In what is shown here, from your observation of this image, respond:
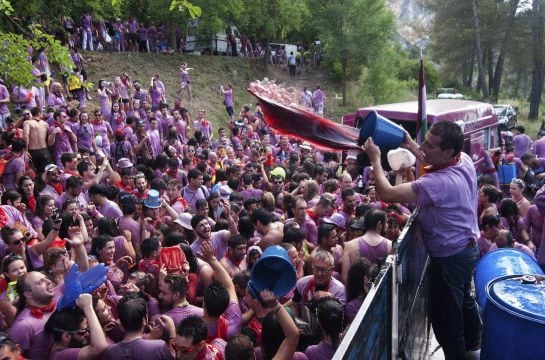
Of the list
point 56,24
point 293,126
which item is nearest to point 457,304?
point 293,126

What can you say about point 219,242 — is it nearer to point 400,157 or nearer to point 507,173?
point 400,157

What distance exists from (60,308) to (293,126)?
2176mm

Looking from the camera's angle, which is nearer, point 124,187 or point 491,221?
point 491,221

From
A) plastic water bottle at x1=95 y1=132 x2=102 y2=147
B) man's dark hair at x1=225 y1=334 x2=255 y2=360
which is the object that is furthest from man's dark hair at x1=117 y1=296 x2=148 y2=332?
plastic water bottle at x1=95 y1=132 x2=102 y2=147

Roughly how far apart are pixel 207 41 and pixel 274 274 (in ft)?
82.7

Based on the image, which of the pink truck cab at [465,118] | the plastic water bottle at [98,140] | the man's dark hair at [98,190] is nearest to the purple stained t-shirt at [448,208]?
the man's dark hair at [98,190]

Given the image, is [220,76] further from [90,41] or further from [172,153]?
Result: [172,153]

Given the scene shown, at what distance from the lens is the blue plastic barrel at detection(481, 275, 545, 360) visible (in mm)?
2777

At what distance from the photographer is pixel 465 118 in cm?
1065

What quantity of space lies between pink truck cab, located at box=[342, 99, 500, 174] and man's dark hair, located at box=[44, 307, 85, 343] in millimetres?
7559

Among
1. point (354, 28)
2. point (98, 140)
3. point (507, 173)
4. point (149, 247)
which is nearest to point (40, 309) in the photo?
point (149, 247)

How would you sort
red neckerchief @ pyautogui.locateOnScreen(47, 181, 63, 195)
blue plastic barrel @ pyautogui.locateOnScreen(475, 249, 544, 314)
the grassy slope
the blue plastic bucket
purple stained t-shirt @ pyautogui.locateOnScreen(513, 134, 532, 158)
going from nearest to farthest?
blue plastic barrel @ pyautogui.locateOnScreen(475, 249, 544, 314) < red neckerchief @ pyautogui.locateOnScreen(47, 181, 63, 195) < the blue plastic bucket < purple stained t-shirt @ pyautogui.locateOnScreen(513, 134, 532, 158) < the grassy slope

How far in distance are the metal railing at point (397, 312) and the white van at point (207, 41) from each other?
22.2m

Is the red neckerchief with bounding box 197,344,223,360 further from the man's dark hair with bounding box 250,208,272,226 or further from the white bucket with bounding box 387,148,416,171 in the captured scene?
the man's dark hair with bounding box 250,208,272,226
